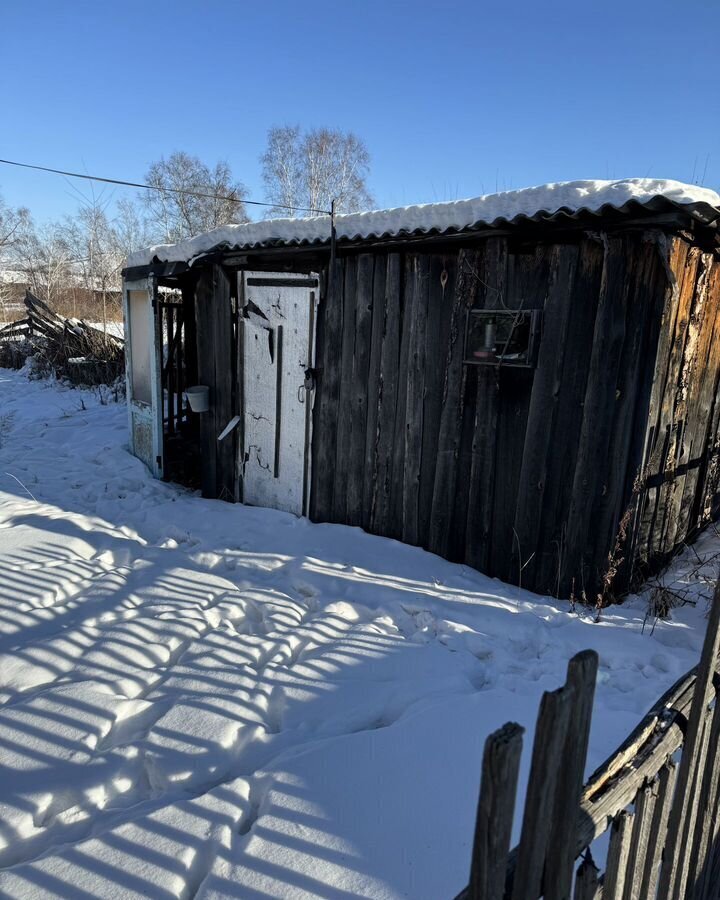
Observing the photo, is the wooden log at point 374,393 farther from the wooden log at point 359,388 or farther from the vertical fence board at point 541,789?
the vertical fence board at point 541,789

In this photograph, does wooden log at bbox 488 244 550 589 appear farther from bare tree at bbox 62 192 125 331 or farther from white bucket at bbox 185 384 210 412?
bare tree at bbox 62 192 125 331

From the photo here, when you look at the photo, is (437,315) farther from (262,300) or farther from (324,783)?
(324,783)

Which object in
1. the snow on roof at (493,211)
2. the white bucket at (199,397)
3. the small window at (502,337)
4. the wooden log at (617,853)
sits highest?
the snow on roof at (493,211)

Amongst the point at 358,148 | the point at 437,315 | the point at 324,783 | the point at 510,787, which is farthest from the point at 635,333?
the point at 358,148

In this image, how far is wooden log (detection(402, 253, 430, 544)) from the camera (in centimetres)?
458

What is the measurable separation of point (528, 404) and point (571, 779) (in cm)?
335

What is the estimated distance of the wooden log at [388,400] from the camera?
4742 mm

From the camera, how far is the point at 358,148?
76.0 ft

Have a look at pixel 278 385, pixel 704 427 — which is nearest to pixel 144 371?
pixel 278 385

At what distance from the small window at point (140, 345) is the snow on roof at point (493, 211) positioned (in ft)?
6.16

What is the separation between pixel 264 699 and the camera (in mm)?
2834

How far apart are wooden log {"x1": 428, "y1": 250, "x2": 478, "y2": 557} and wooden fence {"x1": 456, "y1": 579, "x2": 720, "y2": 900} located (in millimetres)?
2899

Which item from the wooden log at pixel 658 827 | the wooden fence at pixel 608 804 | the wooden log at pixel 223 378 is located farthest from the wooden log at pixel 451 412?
the wooden log at pixel 658 827

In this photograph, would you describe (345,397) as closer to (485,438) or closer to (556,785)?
(485,438)
